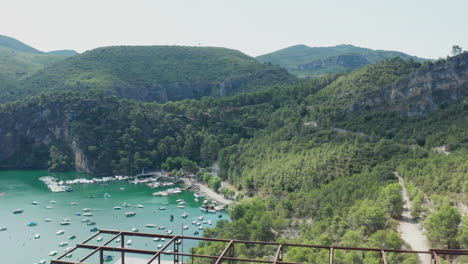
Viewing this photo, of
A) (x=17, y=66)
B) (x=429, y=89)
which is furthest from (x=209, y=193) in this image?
(x=17, y=66)

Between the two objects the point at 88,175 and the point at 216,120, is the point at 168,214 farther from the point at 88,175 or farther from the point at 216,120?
the point at 216,120

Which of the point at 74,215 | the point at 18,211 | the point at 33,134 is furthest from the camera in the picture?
the point at 33,134

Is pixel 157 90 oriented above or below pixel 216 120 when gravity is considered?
above

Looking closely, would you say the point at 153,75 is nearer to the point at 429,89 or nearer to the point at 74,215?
the point at 74,215

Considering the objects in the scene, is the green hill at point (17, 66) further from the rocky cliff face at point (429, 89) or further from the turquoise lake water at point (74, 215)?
the rocky cliff face at point (429, 89)

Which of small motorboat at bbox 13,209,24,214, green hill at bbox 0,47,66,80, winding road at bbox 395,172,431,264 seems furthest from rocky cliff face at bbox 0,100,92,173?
winding road at bbox 395,172,431,264

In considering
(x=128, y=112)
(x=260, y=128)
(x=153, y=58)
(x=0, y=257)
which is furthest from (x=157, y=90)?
(x=0, y=257)

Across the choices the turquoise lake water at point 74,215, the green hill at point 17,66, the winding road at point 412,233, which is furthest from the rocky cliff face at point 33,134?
the winding road at point 412,233
